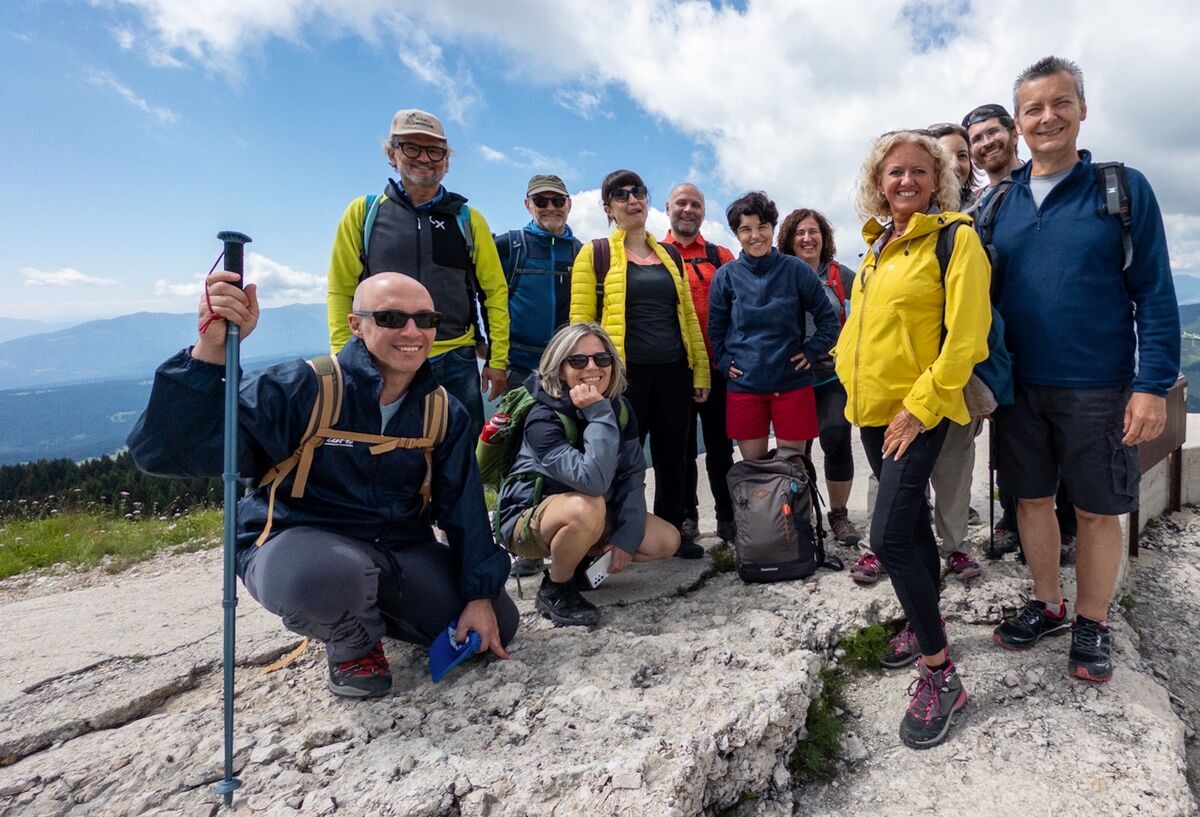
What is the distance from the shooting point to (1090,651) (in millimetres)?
3242

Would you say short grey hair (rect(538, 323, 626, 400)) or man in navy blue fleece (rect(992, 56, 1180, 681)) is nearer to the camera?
man in navy blue fleece (rect(992, 56, 1180, 681))

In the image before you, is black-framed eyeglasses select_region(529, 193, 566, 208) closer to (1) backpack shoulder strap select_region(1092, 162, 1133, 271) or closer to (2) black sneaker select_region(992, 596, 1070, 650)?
(1) backpack shoulder strap select_region(1092, 162, 1133, 271)

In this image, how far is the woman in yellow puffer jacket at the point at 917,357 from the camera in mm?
2877

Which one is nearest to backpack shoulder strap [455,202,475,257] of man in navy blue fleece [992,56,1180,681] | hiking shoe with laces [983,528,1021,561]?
man in navy blue fleece [992,56,1180,681]

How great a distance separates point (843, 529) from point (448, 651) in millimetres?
3369

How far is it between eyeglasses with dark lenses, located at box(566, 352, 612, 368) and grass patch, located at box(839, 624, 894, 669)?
86.1 inches

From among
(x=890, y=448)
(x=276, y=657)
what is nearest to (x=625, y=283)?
(x=890, y=448)

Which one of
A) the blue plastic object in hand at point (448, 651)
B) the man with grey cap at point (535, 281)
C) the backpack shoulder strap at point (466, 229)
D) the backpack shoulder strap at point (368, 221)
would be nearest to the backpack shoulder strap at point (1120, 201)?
the man with grey cap at point (535, 281)

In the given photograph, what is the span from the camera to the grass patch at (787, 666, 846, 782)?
2.84 m

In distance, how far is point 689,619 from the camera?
388 centimetres

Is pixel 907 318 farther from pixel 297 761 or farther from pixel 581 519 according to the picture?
pixel 297 761

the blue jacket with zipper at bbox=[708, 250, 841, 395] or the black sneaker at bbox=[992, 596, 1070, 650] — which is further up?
the blue jacket with zipper at bbox=[708, 250, 841, 395]

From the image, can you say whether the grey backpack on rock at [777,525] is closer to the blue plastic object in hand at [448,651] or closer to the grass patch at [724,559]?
the grass patch at [724,559]

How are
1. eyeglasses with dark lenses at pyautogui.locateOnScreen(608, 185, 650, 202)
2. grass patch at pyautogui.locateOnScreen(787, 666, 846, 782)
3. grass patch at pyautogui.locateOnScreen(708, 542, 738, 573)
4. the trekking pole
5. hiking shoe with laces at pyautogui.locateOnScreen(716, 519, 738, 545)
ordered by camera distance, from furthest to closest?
hiking shoe with laces at pyautogui.locateOnScreen(716, 519, 738, 545) → eyeglasses with dark lenses at pyautogui.locateOnScreen(608, 185, 650, 202) → grass patch at pyautogui.locateOnScreen(708, 542, 738, 573) → grass patch at pyautogui.locateOnScreen(787, 666, 846, 782) → the trekking pole
